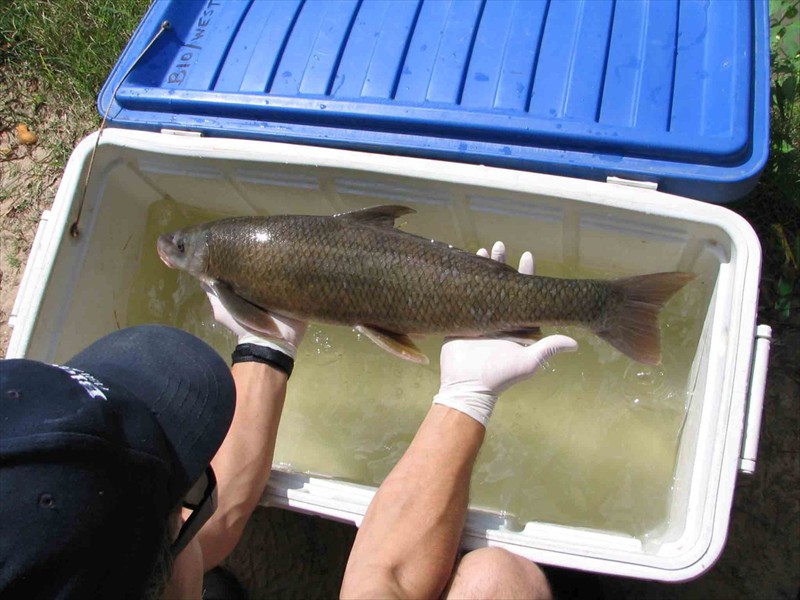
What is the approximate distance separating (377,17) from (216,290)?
1.10 meters

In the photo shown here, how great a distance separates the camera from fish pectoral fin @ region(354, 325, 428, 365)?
2105 millimetres

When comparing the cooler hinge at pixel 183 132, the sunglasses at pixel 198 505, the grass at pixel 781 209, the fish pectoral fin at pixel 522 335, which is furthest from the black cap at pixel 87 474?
the grass at pixel 781 209

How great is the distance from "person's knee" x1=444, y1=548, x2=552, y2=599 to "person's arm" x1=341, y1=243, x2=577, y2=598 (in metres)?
0.04

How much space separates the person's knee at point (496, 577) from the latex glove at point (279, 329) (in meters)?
0.95

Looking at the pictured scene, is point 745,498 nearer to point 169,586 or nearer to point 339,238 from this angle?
point 339,238

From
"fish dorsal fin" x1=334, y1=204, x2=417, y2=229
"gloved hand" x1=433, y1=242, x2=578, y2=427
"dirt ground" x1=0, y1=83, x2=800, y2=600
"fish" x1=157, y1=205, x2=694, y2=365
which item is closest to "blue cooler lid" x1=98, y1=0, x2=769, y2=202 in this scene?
"fish dorsal fin" x1=334, y1=204, x2=417, y2=229

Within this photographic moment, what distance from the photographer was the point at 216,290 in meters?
2.28

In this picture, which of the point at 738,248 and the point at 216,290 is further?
the point at 216,290

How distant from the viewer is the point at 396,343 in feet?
6.98

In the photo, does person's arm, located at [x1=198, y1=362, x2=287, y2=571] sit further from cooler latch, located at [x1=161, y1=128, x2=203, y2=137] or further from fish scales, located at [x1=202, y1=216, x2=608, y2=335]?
cooler latch, located at [x1=161, y1=128, x2=203, y2=137]

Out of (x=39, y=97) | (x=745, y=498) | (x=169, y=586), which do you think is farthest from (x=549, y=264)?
(x=39, y=97)

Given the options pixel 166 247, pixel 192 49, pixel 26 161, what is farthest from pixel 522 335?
Result: pixel 26 161

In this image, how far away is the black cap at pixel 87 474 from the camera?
1087mm

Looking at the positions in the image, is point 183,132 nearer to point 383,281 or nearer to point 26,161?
point 383,281
